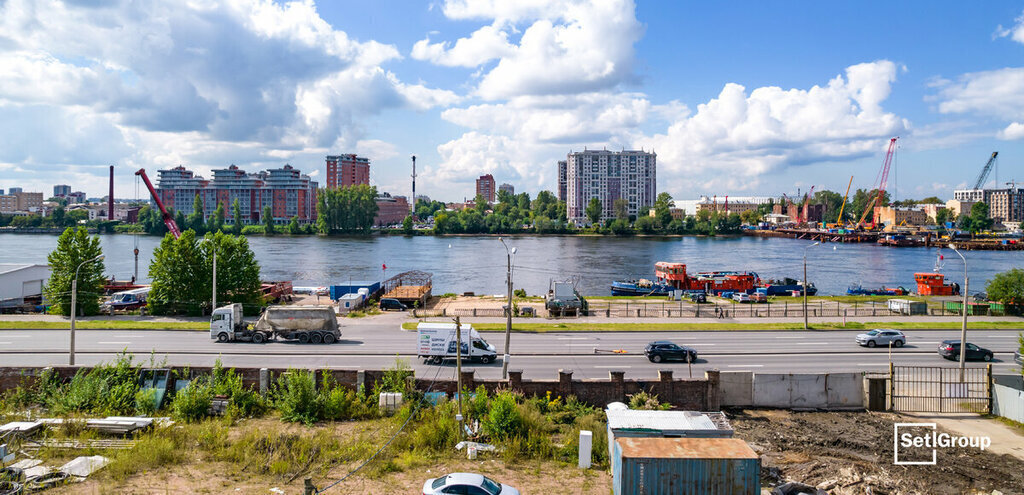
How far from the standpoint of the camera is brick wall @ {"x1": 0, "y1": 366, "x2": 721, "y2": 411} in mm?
21578

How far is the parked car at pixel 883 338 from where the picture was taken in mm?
31891

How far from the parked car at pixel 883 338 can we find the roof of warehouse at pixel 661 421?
716 inches

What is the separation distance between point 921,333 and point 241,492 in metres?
37.2

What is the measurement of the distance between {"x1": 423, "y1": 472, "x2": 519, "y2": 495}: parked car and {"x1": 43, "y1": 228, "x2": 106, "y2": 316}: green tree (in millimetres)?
37045

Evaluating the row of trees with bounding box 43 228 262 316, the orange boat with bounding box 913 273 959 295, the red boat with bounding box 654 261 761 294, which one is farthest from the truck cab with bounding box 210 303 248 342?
the orange boat with bounding box 913 273 959 295

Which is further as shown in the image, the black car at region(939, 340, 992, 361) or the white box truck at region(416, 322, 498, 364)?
the black car at region(939, 340, 992, 361)

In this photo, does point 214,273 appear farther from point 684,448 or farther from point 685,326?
point 684,448

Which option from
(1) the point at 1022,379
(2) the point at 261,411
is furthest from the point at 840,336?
(2) the point at 261,411

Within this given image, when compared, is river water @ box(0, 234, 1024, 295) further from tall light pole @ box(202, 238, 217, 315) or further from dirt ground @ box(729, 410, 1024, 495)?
dirt ground @ box(729, 410, 1024, 495)

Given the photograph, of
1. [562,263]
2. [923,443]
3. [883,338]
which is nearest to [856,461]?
[923,443]

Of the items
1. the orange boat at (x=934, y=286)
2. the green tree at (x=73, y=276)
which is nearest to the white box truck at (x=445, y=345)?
the green tree at (x=73, y=276)

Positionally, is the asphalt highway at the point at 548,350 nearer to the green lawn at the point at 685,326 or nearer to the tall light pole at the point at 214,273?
the green lawn at the point at 685,326

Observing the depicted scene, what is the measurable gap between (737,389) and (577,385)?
573 cm

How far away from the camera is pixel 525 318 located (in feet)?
135
